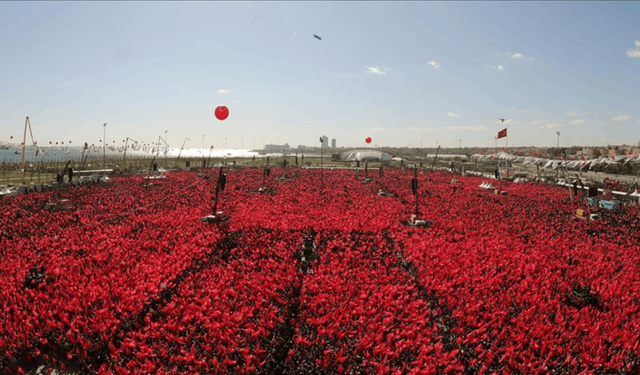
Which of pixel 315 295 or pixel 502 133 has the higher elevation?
pixel 502 133

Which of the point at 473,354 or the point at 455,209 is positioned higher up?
the point at 455,209

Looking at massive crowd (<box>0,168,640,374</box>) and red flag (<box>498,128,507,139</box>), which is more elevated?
red flag (<box>498,128,507,139</box>)

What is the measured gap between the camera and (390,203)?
22.8 m

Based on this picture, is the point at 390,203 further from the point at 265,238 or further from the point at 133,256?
the point at 133,256

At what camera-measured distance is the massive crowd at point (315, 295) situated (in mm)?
6961

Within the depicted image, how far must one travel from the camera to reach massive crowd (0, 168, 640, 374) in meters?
6.96

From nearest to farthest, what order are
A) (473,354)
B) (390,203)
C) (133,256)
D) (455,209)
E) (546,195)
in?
1. (473,354)
2. (133,256)
3. (455,209)
4. (390,203)
5. (546,195)

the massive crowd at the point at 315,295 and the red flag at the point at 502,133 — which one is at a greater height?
the red flag at the point at 502,133

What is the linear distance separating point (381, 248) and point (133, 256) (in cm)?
972

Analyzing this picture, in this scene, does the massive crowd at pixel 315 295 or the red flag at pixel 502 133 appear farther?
the red flag at pixel 502 133

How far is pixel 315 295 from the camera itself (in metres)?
9.46

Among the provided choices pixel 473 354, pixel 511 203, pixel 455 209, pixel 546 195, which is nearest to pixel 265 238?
pixel 473 354

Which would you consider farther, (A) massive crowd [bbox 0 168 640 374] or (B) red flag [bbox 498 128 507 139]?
(B) red flag [bbox 498 128 507 139]

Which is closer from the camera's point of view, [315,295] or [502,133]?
[315,295]
